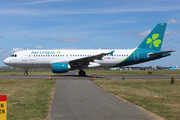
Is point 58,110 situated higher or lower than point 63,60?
lower

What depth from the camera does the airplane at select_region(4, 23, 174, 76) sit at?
31.5 m

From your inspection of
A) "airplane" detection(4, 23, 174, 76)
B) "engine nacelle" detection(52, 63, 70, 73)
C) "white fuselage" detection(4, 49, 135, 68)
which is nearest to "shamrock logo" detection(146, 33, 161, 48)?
"airplane" detection(4, 23, 174, 76)

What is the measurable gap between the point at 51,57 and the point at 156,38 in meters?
16.7

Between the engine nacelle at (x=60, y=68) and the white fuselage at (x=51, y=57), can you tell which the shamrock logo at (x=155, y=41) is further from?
the engine nacelle at (x=60, y=68)

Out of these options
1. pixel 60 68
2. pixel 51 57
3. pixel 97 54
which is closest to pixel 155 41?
pixel 97 54

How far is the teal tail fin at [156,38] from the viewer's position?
32719 millimetres

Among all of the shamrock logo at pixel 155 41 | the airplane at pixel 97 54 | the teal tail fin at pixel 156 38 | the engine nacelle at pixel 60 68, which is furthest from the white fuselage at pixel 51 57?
the shamrock logo at pixel 155 41

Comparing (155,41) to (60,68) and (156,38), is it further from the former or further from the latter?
(60,68)

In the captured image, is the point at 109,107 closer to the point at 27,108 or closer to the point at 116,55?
the point at 27,108

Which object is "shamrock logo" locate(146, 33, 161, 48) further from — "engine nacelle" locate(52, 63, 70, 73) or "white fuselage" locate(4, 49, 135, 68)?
→ "engine nacelle" locate(52, 63, 70, 73)

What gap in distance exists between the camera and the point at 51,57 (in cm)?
3155

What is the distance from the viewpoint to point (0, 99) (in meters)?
5.05

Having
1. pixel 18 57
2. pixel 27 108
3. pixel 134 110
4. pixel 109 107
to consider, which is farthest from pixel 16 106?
pixel 18 57

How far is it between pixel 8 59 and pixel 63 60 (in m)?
8.84
